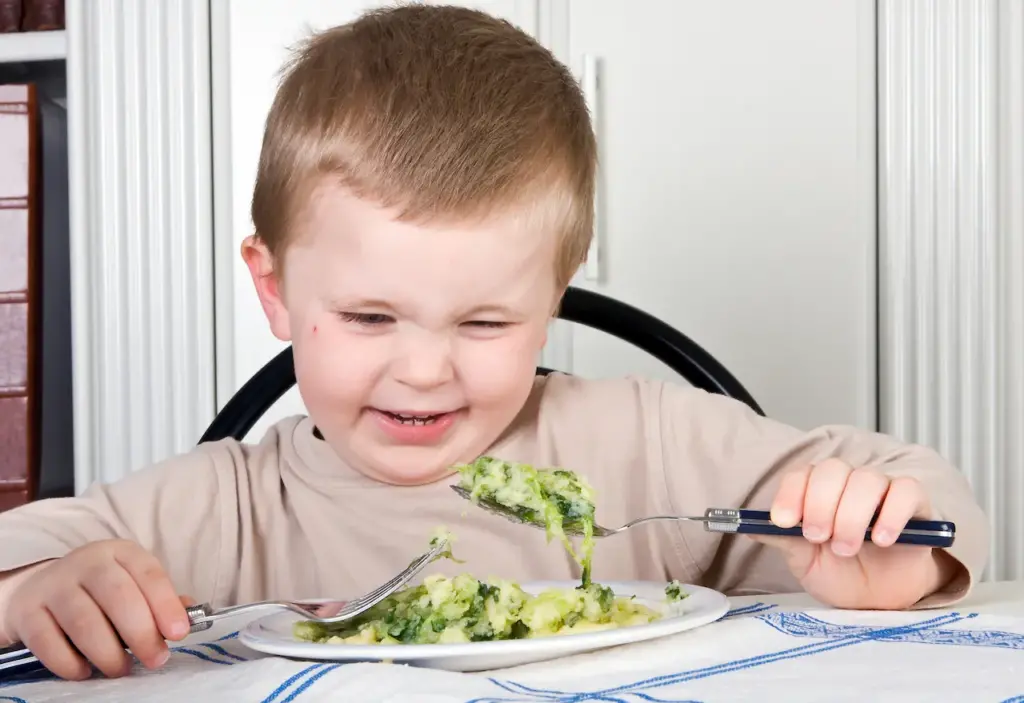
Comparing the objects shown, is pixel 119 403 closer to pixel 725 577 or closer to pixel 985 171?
pixel 725 577

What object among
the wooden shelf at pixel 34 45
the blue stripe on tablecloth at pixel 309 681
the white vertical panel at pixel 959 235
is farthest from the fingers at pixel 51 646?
the wooden shelf at pixel 34 45

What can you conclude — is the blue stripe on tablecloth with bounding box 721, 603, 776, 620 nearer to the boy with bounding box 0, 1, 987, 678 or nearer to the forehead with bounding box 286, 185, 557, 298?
the boy with bounding box 0, 1, 987, 678

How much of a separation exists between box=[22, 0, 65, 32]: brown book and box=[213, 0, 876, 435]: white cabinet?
890 mm

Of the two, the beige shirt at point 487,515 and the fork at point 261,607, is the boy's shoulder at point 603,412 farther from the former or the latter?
the fork at point 261,607

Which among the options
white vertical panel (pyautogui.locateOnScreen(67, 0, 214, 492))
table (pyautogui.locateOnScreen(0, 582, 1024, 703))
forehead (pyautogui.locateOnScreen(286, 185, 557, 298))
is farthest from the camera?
white vertical panel (pyautogui.locateOnScreen(67, 0, 214, 492))

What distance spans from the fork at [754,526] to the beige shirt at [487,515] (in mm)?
214

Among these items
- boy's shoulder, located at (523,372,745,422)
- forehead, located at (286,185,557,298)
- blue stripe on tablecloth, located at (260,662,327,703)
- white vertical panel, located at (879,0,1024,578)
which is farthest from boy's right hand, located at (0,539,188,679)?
white vertical panel, located at (879,0,1024,578)

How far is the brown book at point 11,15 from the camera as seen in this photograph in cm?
214

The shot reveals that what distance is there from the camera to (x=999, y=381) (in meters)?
1.82

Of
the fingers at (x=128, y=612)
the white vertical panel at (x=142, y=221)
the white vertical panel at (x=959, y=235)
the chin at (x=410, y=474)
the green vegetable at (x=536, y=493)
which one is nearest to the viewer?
the fingers at (x=128, y=612)

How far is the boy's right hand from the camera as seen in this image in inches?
26.0

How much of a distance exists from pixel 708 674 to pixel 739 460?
459mm

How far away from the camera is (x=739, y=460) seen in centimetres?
100

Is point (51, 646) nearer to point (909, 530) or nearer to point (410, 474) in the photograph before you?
point (410, 474)
